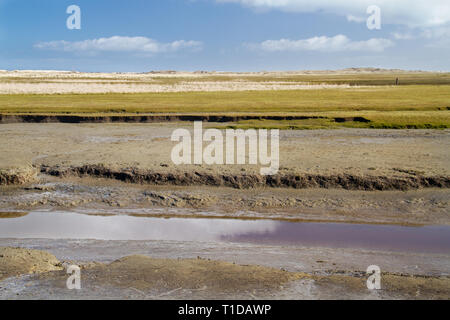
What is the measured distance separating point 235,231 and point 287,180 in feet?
12.0

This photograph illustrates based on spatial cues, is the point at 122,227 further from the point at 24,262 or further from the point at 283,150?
the point at 283,150

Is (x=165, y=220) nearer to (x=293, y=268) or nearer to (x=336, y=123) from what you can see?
(x=293, y=268)

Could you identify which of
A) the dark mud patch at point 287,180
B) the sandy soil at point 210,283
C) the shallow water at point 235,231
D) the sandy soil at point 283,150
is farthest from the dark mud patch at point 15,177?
the sandy soil at point 210,283

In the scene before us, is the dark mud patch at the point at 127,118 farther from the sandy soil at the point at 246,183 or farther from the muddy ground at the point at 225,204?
the sandy soil at the point at 246,183

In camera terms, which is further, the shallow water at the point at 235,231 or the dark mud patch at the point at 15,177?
the dark mud patch at the point at 15,177

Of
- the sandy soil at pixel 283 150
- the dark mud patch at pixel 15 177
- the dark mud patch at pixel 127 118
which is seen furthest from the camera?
the dark mud patch at pixel 127 118

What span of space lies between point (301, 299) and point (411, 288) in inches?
68.9

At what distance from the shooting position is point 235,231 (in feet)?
34.6

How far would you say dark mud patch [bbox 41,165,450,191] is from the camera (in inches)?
527

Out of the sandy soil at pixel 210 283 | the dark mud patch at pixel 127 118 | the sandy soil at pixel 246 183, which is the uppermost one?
the dark mud patch at pixel 127 118

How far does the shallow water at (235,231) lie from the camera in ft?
32.1

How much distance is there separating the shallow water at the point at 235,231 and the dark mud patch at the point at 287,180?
2485mm

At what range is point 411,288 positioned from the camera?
704 cm
